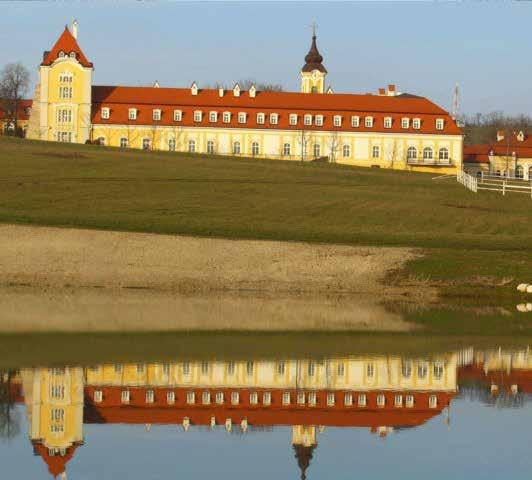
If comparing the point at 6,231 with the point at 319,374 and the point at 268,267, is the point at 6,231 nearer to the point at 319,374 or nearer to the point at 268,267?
the point at 268,267

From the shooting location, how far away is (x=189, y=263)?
4497cm

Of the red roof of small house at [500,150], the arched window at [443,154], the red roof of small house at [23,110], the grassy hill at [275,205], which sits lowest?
the grassy hill at [275,205]

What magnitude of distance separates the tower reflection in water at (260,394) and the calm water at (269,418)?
0.11ft

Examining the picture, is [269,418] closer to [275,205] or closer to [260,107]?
[275,205]

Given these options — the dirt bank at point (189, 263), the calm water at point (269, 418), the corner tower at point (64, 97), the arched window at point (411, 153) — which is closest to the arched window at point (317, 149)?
the arched window at point (411, 153)

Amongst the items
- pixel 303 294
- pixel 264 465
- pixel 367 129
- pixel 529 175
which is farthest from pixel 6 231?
pixel 529 175

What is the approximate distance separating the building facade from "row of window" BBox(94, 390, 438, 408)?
91249 millimetres

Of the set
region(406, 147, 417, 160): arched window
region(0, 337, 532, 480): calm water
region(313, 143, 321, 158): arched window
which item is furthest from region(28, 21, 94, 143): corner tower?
region(0, 337, 532, 480): calm water

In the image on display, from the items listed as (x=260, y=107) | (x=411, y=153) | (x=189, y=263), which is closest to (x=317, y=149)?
(x=260, y=107)

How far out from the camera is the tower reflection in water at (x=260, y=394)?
65.4 ft

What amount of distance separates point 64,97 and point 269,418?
95.7 metres

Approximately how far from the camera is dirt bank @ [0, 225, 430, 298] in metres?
44.0

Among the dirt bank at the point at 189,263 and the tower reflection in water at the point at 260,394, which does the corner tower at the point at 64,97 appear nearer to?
the dirt bank at the point at 189,263

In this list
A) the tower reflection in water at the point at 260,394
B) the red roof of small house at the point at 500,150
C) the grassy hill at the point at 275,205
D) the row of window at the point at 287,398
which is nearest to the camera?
the tower reflection in water at the point at 260,394
